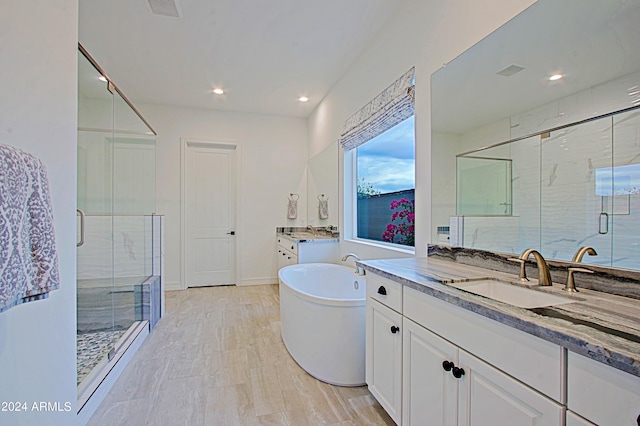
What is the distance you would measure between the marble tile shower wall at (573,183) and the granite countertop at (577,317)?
0.59ft

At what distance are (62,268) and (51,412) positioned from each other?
1.85 feet

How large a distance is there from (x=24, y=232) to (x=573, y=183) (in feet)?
6.29

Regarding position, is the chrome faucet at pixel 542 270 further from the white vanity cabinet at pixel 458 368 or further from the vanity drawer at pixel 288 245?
the vanity drawer at pixel 288 245

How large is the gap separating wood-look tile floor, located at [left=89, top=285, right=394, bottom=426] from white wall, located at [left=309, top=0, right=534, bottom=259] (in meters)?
1.15

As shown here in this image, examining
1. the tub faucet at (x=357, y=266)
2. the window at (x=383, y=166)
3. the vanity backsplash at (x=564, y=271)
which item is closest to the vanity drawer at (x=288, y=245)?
the window at (x=383, y=166)

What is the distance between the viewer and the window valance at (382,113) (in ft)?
7.61

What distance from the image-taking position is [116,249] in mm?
2725

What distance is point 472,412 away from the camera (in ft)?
3.39

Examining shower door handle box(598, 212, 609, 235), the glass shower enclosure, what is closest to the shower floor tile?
the glass shower enclosure

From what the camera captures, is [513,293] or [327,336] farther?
[327,336]

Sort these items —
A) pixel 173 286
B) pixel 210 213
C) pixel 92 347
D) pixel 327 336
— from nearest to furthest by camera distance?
pixel 327 336
pixel 92 347
pixel 173 286
pixel 210 213

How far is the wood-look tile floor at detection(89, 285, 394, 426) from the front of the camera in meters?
1.72

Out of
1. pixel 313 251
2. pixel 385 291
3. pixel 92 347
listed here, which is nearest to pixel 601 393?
pixel 385 291

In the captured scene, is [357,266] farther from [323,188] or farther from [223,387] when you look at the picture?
[323,188]
